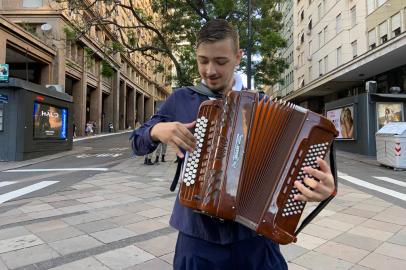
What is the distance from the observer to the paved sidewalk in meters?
3.99

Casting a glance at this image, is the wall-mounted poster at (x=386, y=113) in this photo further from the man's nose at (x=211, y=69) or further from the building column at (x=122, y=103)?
the building column at (x=122, y=103)

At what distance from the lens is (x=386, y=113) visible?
1672 cm

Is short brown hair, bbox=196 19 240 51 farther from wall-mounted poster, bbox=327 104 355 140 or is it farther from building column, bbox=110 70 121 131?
building column, bbox=110 70 121 131

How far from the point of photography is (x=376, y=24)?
23250 millimetres

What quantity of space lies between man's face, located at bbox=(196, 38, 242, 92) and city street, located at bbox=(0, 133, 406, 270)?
2.48m

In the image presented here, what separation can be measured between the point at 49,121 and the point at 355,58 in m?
15.8

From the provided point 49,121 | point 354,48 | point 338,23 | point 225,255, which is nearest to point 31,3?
point 49,121

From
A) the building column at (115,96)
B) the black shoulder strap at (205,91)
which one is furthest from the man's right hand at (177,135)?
the building column at (115,96)

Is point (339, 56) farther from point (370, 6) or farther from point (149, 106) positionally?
point (149, 106)

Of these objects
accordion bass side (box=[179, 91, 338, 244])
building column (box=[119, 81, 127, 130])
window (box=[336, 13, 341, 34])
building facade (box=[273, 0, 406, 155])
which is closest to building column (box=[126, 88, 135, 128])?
building column (box=[119, 81, 127, 130])

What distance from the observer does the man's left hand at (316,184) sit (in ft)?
5.23

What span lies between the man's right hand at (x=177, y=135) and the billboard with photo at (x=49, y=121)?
52.7 feet

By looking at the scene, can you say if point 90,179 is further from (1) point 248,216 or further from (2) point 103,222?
(1) point 248,216

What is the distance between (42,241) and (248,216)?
3.75 metres
